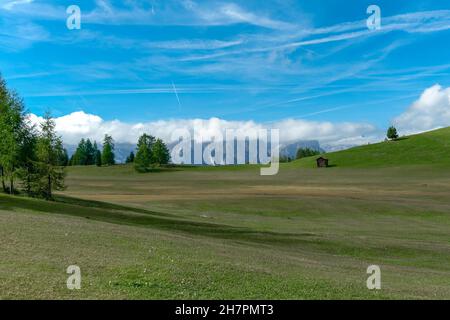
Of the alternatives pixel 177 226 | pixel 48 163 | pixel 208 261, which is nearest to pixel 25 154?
pixel 48 163

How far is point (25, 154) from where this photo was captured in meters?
68.7

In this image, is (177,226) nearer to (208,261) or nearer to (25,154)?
(208,261)

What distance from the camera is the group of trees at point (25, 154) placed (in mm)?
65125

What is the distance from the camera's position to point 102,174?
652 ft

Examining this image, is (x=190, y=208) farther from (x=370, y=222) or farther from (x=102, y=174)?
(x=102, y=174)

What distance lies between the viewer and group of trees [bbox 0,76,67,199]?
214 ft

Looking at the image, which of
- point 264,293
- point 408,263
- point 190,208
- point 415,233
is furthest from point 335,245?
point 190,208

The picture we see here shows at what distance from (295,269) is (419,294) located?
5.25 metres

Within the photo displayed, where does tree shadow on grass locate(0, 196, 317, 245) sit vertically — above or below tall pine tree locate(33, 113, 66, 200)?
below

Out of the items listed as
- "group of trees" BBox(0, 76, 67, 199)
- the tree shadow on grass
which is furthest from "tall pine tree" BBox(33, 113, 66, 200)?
the tree shadow on grass

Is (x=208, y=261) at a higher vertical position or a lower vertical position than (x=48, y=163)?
lower

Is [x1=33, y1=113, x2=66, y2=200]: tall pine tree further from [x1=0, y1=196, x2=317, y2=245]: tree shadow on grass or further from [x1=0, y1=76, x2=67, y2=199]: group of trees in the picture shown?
[x1=0, y1=196, x2=317, y2=245]: tree shadow on grass

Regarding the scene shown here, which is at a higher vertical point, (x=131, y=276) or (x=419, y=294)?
(x=131, y=276)

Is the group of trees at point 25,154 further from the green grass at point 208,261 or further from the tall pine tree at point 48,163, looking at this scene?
the green grass at point 208,261
